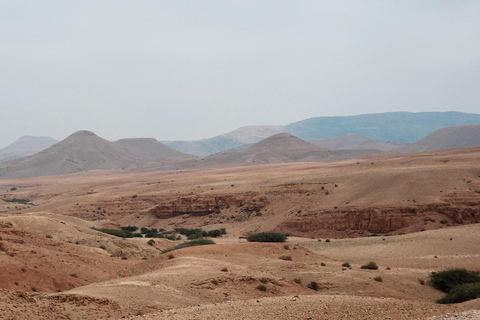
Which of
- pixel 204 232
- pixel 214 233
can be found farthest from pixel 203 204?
pixel 214 233

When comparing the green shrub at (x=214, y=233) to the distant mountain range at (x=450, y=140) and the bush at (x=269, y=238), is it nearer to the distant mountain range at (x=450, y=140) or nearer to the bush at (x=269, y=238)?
the bush at (x=269, y=238)

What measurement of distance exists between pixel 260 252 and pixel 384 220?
1781cm

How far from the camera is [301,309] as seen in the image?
11227mm

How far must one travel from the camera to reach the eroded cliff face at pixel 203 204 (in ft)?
159

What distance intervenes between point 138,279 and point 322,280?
6260 mm

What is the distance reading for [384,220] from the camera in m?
35.8

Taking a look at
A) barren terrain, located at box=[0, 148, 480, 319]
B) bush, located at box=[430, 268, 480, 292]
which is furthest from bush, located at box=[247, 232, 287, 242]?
bush, located at box=[430, 268, 480, 292]

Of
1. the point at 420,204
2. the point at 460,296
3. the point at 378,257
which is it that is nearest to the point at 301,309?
the point at 460,296

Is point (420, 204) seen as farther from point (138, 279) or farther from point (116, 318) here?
point (116, 318)

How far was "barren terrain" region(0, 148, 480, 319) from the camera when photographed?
448 inches

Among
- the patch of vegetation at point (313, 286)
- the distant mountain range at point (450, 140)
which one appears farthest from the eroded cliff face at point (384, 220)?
the distant mountain range at point (450, 140)

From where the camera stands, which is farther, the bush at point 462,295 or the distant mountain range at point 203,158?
the distant mountain range at point 203,158

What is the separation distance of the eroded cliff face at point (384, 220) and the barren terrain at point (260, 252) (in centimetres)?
8

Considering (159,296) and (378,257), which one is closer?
(159,296)
